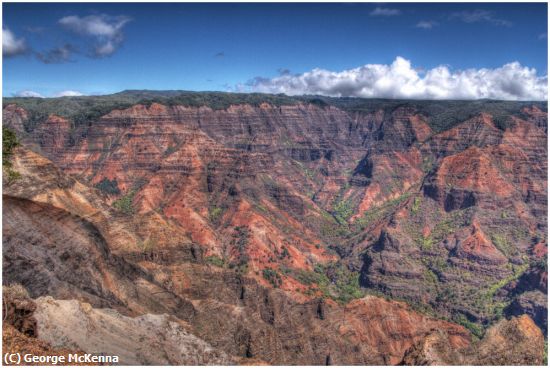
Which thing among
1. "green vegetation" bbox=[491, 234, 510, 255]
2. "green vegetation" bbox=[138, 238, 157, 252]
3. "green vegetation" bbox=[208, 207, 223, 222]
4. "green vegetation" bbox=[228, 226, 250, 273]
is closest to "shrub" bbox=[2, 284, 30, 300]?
"green vegetation" bbox=[138, 238, 157, 252]

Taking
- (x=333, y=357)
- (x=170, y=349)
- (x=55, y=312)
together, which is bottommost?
(x=333, y=357)

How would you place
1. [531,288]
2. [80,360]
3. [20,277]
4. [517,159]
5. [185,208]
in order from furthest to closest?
[517,159] < [185,208] < [531,288] < [20,277] < [80,360]

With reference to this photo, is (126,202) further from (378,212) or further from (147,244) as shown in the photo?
(378,212)

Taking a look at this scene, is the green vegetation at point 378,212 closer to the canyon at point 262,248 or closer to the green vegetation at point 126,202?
the canyon at point 262,248

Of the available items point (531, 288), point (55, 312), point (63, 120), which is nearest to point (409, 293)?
point (531, 288)

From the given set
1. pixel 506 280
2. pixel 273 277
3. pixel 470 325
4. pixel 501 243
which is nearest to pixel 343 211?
pixel 501 243

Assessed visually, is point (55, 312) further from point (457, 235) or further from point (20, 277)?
point (457, 235)

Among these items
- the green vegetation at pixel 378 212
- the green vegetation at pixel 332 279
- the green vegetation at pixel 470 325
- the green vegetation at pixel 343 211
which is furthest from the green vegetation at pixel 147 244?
the green vegetation at pixel 343 211
